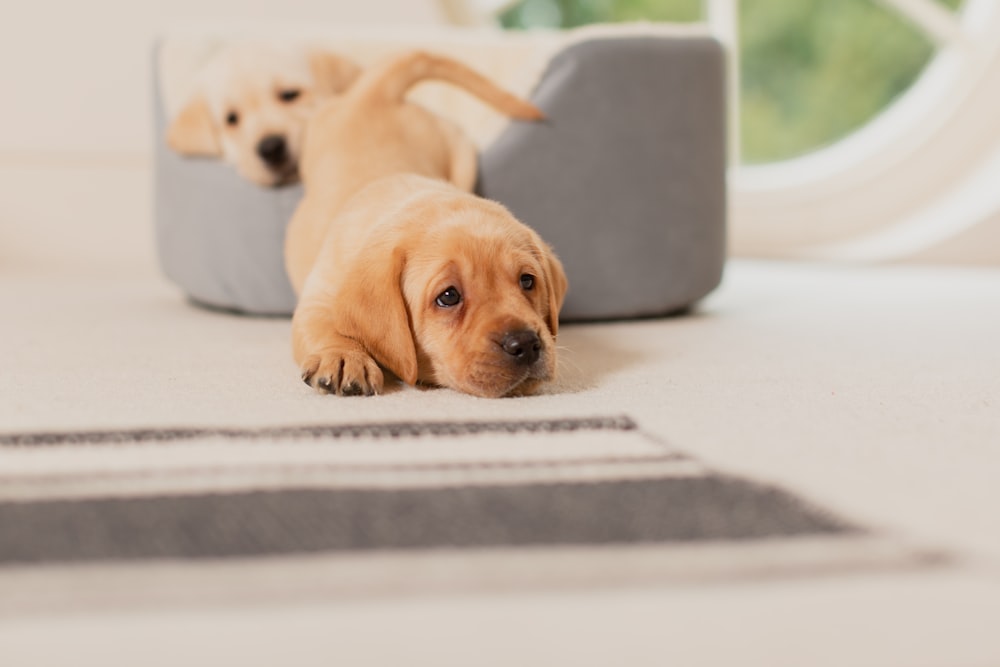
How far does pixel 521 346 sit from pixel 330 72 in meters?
1.93

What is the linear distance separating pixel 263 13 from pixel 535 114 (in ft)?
10.2

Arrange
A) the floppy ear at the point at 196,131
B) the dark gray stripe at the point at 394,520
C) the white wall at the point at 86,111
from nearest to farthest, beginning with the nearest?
the dark gray stripe at the point at 394,520
the floppy ear at the point at 196,131
the white wall at the point at 86,111

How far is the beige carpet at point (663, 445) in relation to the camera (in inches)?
36.5

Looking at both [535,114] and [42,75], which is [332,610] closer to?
[535,114]

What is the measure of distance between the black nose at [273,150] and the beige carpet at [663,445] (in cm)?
54

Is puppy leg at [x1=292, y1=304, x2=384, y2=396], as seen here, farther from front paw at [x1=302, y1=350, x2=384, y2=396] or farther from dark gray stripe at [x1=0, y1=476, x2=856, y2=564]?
dark gray stripe at [x1=0, y1=476, x2=856, y2=564]

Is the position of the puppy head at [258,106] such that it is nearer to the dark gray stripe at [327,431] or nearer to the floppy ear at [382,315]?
the floppy ear at [382,315]

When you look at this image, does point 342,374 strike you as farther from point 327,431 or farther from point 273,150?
point 273,150

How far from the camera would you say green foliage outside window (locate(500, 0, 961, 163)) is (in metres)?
7.11

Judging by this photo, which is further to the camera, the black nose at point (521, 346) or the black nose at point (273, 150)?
the black nose at point (273, 150)

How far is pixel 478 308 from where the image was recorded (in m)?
2.06

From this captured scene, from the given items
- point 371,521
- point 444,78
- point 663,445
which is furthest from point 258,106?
point 371,521

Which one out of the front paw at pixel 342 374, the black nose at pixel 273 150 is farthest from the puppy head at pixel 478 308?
the black nose at pixel 273 150

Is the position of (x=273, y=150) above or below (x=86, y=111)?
above
